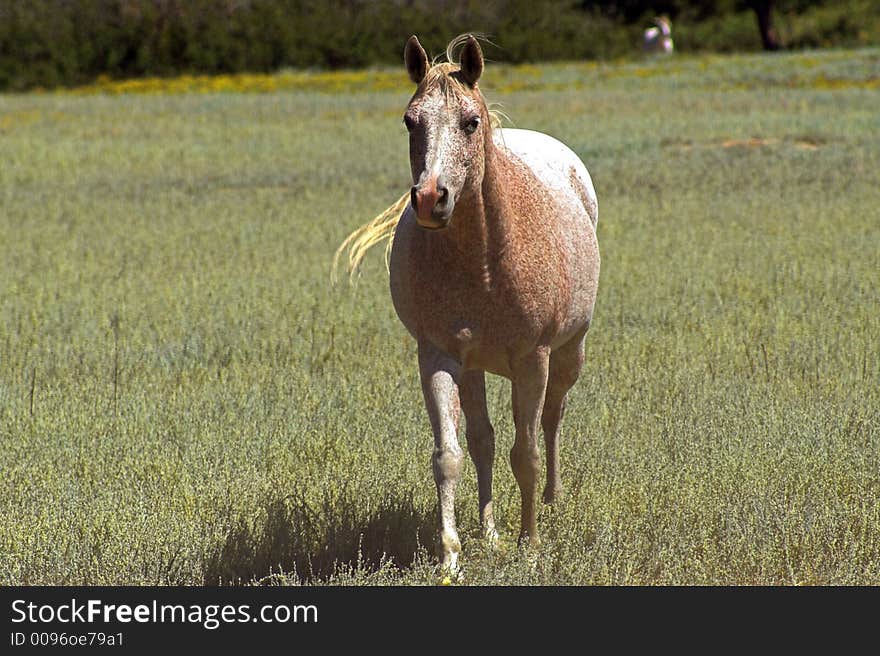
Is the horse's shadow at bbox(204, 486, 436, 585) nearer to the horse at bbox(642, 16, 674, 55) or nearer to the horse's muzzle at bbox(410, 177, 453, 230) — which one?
the horse's muzzle at bbox(410, 177, 453, 230)

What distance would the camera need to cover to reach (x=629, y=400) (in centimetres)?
799

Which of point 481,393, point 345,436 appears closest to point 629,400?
point 345,436

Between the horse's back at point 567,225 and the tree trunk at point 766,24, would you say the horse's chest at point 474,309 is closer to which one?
the horse's back at point 567,225

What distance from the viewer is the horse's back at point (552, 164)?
237 inches

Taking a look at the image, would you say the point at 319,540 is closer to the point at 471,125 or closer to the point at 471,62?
the point at 471,125

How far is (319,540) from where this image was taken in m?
5.93

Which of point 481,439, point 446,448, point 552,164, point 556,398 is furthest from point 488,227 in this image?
point 556,398

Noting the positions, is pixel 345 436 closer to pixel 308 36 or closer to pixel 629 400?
pixel 629 400

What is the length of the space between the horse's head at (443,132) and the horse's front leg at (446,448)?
0.72 metres

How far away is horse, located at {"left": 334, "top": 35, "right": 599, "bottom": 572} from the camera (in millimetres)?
4750

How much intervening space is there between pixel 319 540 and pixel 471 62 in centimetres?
221

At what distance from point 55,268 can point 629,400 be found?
278 inches

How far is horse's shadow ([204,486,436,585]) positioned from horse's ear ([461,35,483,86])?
1834 millimetres

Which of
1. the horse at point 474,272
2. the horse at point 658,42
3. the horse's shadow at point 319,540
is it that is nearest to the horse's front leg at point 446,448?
the horse at point 474,272
